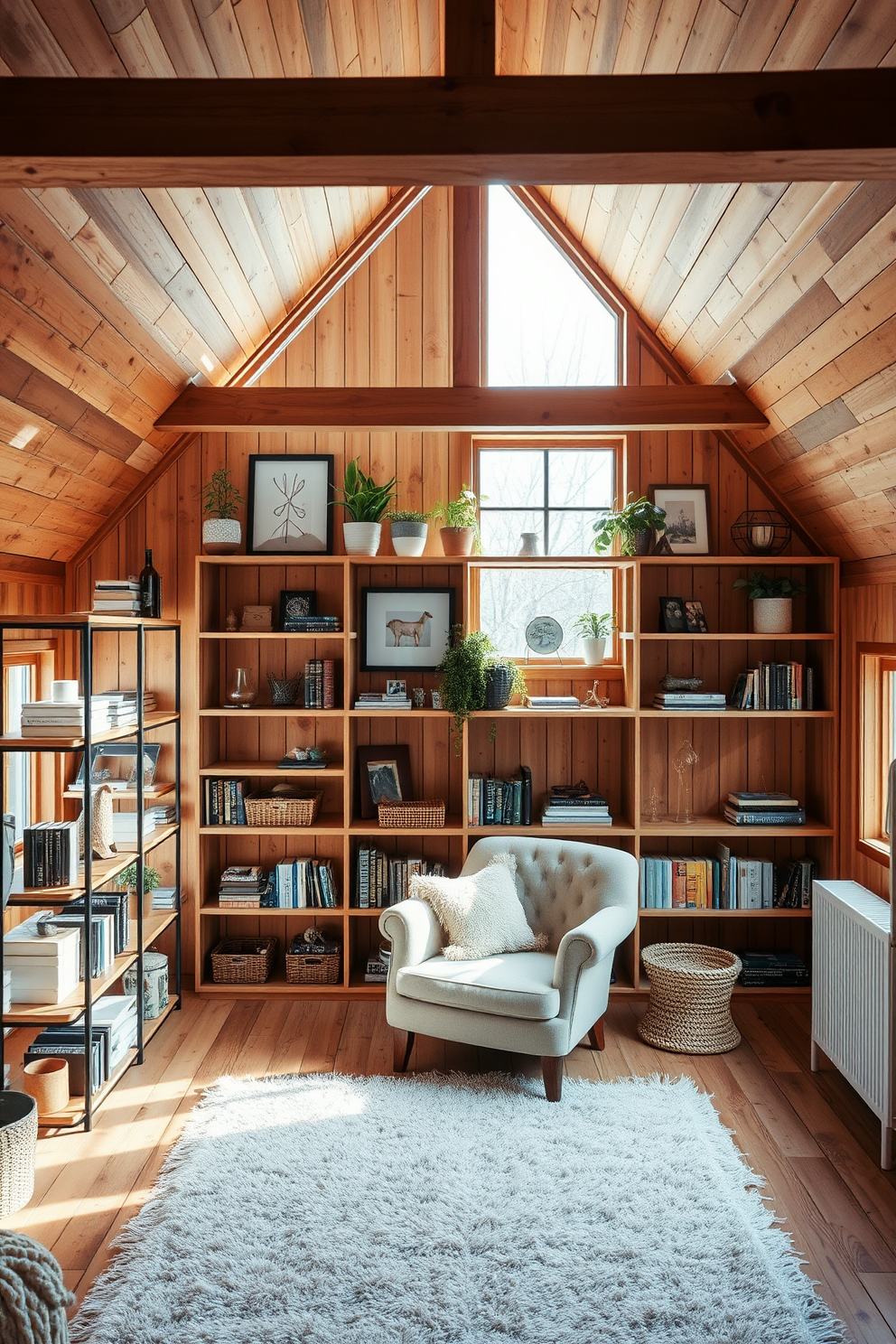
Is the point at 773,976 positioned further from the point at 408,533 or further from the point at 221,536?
the point at 221,536

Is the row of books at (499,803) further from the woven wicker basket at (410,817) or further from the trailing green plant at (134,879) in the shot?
the trailing green plant at (134,879)

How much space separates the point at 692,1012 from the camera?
13.0ft

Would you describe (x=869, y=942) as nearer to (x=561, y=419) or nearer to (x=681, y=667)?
(x=681, y=667)

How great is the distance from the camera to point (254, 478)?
464 cm

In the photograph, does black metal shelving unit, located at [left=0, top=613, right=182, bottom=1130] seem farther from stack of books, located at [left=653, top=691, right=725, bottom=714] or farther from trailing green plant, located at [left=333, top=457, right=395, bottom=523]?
stack of books, located at [left=653, top=691, right=725, bottom=714]

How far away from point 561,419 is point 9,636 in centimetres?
252

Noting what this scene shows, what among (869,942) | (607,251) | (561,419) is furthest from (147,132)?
(869,942)

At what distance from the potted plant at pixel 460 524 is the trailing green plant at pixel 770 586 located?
4.07 feet

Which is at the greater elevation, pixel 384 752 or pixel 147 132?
pixel 147 132

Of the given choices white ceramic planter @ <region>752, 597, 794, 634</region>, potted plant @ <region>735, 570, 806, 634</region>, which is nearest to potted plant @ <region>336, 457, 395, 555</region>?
potted plant @ <region>735, 570, 806, 634</region>

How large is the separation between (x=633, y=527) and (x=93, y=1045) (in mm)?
3057

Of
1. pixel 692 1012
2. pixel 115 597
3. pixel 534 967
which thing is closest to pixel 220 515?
pixel 115 597

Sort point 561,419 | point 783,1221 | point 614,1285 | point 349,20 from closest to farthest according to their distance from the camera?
1. point 614,1285
2. point 783,1221
3. point 349,20
4. point 561,419

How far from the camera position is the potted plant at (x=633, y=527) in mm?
4398
